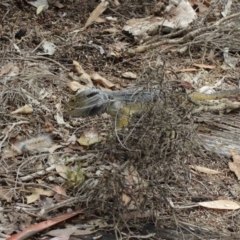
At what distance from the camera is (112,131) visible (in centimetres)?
335

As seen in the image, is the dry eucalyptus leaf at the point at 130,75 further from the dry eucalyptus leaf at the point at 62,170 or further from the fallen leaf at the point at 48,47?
the dry eucalyptus leaf at the point at 62,170

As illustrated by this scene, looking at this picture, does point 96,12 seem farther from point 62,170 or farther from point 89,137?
point 62,170

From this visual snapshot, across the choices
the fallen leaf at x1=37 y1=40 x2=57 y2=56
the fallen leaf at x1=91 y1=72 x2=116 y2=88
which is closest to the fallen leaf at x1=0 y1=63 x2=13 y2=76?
the fallen leaf at x1=37 y1=40 x2=57 y2=56

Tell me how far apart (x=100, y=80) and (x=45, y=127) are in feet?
2.32

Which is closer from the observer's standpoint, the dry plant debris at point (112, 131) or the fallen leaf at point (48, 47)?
the dry plant debris at point (112, 131)

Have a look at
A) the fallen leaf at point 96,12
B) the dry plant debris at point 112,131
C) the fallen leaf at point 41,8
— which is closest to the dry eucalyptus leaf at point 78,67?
the dry plant debris at point 112,131

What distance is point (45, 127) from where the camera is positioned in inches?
153

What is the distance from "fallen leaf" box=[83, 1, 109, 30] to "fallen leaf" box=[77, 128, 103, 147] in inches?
62.6

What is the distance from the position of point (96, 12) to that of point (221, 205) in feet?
8.47

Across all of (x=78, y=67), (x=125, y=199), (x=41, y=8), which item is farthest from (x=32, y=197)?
(x=41, y=8)

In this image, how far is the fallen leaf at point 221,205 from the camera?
3319mm

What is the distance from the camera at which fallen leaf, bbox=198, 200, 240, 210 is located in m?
3.32

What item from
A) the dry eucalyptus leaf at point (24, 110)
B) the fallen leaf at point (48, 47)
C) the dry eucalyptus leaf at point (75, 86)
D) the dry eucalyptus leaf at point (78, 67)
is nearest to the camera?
the dry eucalyptus leaf at point (24, 110)

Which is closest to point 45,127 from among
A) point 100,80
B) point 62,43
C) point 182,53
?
point 100,80
